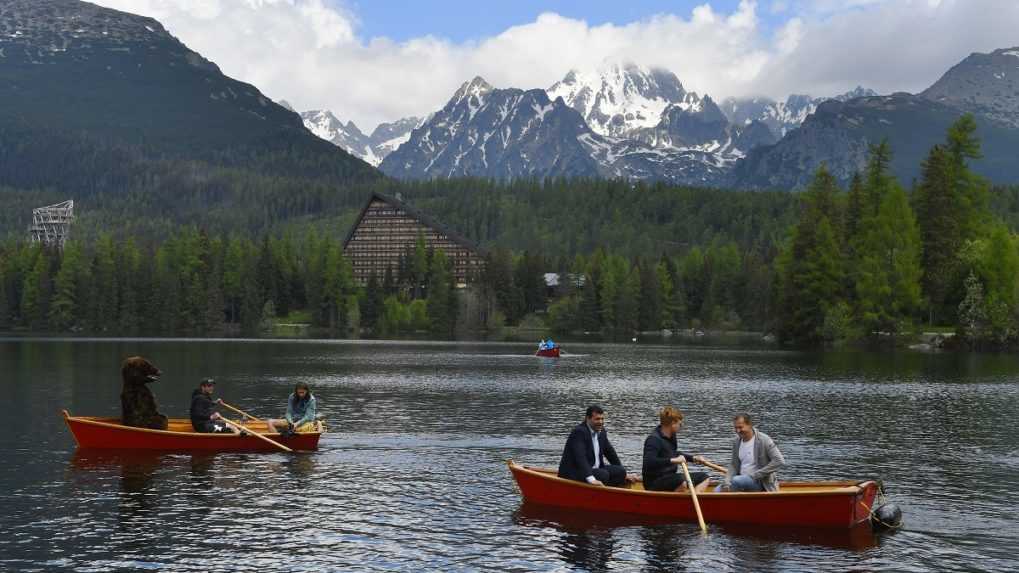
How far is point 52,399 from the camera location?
64562mm

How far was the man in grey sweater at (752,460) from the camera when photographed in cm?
2920

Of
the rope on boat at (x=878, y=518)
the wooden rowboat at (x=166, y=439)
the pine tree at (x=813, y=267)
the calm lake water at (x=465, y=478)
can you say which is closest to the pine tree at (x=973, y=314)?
the pine tree at (x=813, y=267)

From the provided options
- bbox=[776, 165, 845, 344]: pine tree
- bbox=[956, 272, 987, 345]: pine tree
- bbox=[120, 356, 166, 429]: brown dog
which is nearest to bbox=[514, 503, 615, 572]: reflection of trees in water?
bbox=[120, 356, 166, 429]: brown dog

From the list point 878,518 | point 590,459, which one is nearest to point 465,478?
point 590,459

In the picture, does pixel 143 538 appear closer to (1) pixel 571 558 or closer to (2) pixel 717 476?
(1) pixel 571 558

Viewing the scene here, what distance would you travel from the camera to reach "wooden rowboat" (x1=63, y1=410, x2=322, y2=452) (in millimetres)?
42688

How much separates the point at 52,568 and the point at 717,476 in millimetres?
24924

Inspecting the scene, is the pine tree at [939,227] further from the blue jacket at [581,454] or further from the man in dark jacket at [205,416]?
the blue jacket at [581,454]

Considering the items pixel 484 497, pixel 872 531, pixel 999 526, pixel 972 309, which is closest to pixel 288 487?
pixel 484 497

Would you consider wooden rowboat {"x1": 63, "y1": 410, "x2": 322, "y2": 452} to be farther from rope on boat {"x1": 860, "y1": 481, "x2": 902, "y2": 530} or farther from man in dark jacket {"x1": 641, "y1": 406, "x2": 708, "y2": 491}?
rope on boat {"x1": 860, "y1": 481, "x2": 902, "y2": 530}

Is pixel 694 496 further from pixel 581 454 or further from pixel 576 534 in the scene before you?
pixel 581 454

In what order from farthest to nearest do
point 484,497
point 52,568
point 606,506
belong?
1. point 484,497
2. point 606,506
3. point 52,568

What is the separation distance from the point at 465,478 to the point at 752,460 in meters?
12.7

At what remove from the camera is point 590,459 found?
32.1 m
